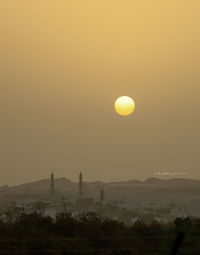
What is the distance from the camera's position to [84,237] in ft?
118

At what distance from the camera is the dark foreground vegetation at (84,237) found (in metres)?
31.9

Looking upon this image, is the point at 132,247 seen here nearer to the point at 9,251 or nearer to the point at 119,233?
the point at 119,233

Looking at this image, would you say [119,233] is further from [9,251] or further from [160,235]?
[9,251]

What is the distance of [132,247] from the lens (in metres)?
33.2

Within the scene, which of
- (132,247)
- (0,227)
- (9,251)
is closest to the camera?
(9,251)

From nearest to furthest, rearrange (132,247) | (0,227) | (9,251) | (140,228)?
(9,251) → (132,247) → (0,227) → (140,228)

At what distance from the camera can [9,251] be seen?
30891mm

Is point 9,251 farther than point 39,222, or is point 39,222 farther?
point 39,222

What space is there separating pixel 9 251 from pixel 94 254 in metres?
3.89

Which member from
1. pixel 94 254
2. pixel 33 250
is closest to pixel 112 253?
pixel 94 254

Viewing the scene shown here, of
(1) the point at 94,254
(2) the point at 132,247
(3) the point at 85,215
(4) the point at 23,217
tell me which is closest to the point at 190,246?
(2) the point at 132,247

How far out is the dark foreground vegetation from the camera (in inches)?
1256

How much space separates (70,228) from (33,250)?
6172 millimetres

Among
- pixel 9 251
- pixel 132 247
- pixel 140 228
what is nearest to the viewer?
pixel 9 251
